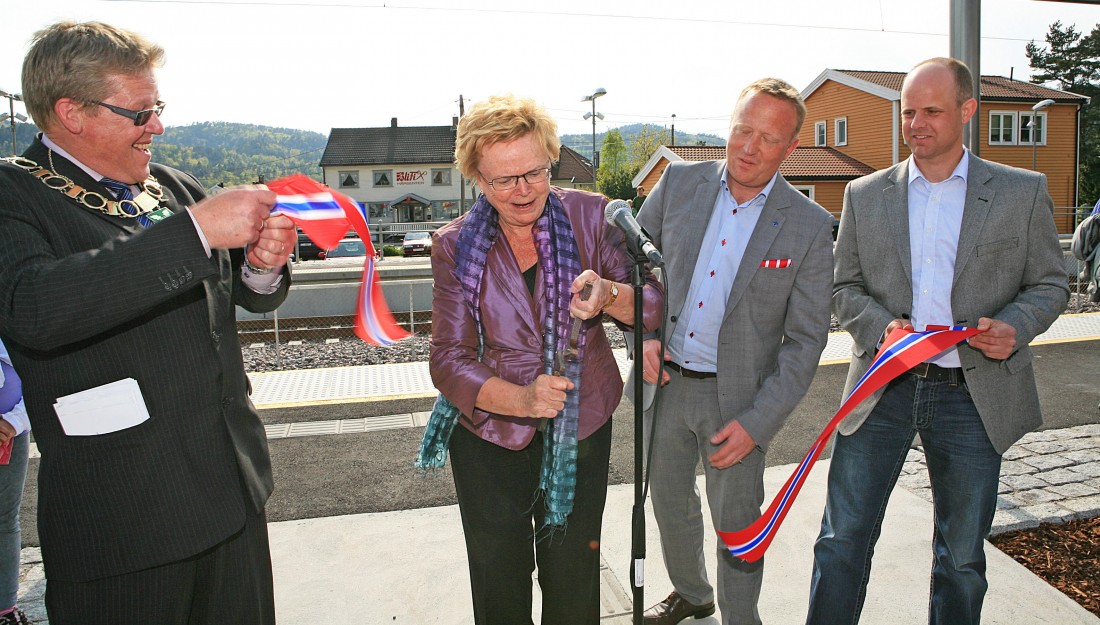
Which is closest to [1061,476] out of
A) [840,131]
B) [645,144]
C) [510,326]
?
[510,326]

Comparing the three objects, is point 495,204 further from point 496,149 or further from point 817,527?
point 817,527

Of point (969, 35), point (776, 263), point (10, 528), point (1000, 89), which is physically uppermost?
point (1000, 89)

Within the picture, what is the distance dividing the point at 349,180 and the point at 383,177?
3009mm

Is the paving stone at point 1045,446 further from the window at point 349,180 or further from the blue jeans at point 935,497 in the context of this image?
the window at point 349,180

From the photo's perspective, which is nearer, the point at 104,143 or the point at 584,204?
the point at 104,143

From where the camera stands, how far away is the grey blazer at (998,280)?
2607 millimetres

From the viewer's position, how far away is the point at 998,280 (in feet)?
8.74

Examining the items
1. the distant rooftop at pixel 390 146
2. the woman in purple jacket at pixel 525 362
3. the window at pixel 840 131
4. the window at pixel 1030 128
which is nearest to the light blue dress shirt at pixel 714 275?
the woman in purple jacket at pixel 525 362

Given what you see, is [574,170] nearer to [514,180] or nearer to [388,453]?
[388,453]

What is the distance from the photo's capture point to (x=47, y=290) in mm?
1572

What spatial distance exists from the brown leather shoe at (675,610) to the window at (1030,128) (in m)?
41.5

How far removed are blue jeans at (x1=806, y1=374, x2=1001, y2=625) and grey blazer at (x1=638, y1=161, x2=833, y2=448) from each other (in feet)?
1.13

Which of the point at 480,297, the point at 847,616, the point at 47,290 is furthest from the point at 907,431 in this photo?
the point at 47,290

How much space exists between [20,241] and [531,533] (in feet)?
5.50
